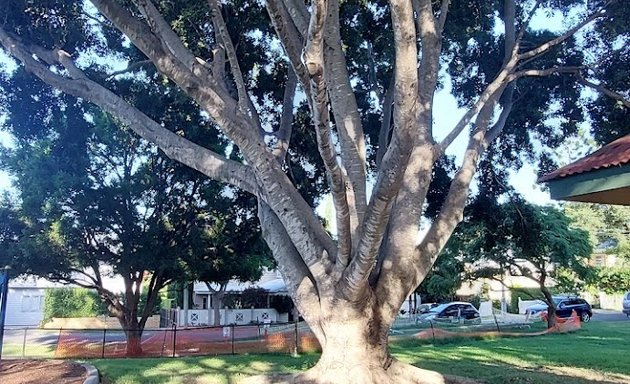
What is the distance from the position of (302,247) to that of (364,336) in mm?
1438

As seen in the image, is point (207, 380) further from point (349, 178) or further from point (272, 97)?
point (272, 97)

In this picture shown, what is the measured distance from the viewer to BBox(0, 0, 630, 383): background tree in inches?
253

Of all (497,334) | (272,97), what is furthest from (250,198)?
(497,334)

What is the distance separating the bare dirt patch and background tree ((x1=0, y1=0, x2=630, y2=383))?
4.76m

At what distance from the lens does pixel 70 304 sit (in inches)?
1385

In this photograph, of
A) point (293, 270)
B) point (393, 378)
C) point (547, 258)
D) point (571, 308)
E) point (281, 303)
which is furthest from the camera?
point (281, 303)

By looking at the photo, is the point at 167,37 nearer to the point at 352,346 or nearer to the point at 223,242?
the point at 352,346

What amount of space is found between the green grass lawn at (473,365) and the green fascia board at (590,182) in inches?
174

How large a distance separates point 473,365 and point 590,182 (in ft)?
23.2

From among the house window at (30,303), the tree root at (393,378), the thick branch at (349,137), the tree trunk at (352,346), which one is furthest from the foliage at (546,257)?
the house window at (30,303)

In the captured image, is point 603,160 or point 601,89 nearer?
point 603,160

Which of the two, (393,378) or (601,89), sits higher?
(601,89)

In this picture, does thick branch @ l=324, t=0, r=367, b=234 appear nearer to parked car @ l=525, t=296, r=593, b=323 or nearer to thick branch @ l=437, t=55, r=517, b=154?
thick branch @ l=437, t=55, r=517, b=154

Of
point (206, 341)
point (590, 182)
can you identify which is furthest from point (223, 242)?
point (590, 182)
